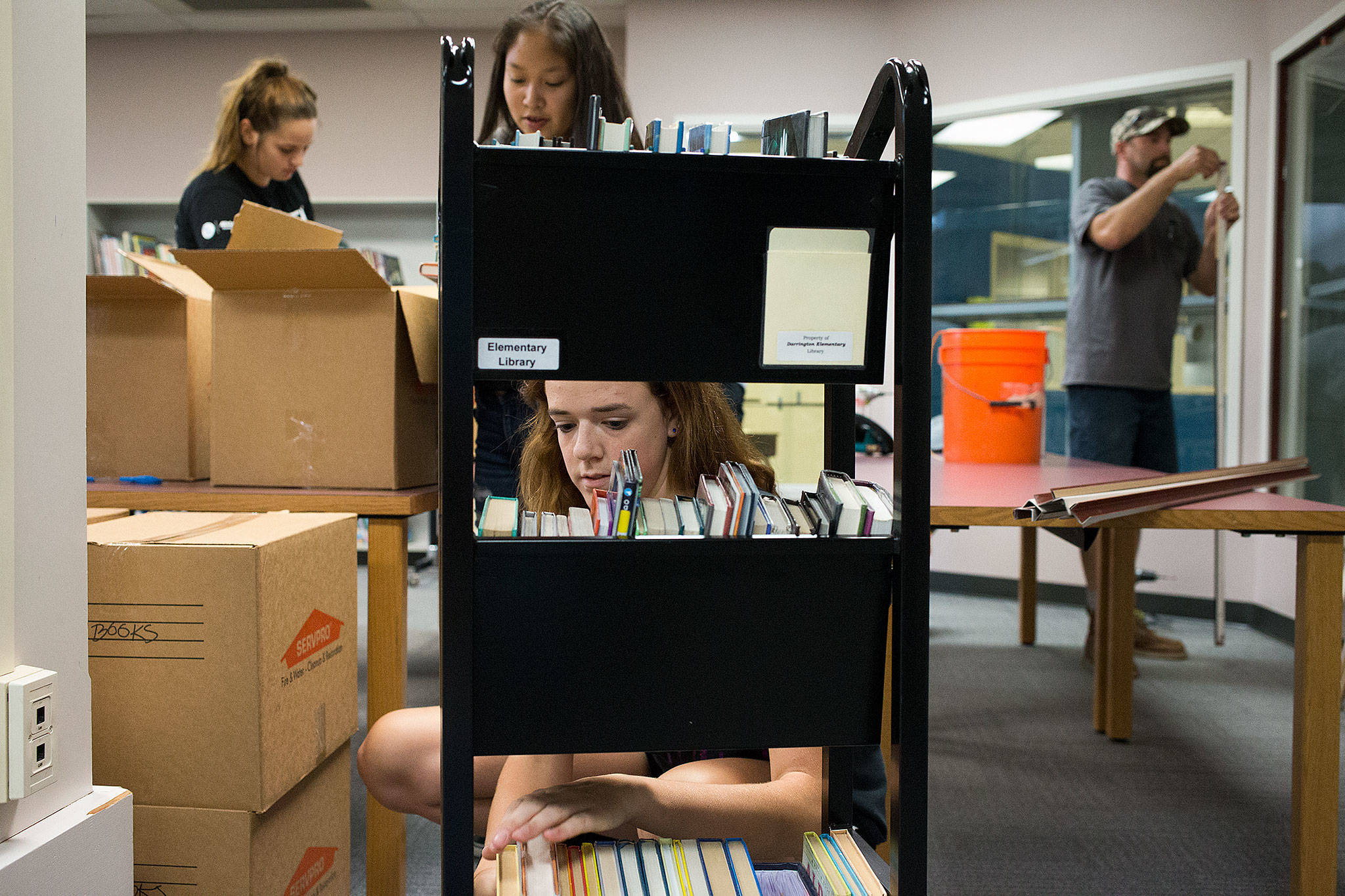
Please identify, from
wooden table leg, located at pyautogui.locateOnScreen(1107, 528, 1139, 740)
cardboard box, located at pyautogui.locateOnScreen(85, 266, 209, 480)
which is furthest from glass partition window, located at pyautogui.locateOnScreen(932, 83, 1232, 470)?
cardboard box, located at pyautogui.locateOnScreen(85, 266, 209, 480)

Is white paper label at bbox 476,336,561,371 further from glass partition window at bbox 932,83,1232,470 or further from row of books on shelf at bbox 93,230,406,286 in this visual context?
row of books on shelf at bbox 93,230,406,286

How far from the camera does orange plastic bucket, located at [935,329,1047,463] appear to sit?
6.61ft

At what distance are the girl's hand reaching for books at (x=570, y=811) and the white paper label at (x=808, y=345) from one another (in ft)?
1.41

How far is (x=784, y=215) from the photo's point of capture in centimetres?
71

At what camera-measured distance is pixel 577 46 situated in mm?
1572

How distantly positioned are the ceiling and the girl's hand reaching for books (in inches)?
149

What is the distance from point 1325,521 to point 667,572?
102cm

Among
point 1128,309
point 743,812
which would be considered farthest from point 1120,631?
point 743,812

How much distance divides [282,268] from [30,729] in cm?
68

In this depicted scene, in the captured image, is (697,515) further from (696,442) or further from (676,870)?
(696,442)

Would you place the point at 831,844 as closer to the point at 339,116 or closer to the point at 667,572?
the point at 667,572

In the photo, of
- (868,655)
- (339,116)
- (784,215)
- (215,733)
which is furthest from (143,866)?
(339,116)

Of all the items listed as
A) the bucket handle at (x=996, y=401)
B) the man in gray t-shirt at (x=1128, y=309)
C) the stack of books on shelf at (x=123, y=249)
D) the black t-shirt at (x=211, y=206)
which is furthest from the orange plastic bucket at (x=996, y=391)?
the stack of books on shelf at (x=123, y=249)

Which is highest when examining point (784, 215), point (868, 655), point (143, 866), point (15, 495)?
point (784, 215)
